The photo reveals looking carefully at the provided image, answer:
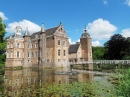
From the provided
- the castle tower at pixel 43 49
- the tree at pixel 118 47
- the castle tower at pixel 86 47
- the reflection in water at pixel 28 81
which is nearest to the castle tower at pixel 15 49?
the castle tower at pixel 43 49

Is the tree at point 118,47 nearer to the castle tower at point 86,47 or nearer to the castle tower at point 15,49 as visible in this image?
the castle tower at point 86,47

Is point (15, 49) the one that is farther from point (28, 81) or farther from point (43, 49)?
point (28, 81)

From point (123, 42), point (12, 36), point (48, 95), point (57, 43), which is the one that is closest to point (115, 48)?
point (123, 42)

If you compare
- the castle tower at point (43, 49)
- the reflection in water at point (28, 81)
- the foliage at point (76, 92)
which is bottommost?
the reflection in water at point (28, 81)

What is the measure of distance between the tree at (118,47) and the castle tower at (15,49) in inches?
1147

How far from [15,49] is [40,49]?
24.4 feet

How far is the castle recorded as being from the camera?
39031 millimetres

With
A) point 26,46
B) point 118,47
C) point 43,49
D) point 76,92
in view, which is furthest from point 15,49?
point 76,92

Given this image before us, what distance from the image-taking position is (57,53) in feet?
129

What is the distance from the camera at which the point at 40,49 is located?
1626 inches

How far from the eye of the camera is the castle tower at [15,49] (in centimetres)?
4238

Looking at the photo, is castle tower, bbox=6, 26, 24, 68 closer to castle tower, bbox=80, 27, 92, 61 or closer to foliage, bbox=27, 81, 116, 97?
castle tower, bbox=80, 27, 92, 61

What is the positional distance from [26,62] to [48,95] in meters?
33.5

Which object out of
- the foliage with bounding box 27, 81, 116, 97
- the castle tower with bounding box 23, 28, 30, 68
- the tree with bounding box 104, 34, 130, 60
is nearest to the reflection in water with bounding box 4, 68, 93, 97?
the foliage with bounding box 27, 81, 116, 97
